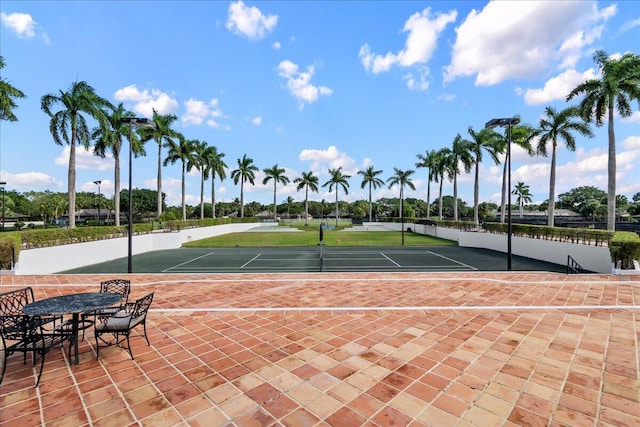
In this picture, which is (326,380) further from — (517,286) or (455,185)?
(455,185)

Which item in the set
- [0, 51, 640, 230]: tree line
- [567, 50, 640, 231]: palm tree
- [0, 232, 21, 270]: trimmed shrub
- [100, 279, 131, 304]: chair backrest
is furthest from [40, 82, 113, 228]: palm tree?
[567, 50, 640, 231]: palm tree

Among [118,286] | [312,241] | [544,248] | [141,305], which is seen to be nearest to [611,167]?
[544,248]

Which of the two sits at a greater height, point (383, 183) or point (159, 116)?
point (159, 116)

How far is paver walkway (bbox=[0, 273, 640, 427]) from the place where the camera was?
330 cm

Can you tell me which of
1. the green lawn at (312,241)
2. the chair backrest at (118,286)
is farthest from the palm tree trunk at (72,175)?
the chair backrest at (118,286)

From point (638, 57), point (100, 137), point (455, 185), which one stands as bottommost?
point (455, 185)

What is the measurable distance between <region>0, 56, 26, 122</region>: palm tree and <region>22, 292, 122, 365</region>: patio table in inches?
795

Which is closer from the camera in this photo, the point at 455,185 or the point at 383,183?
the point at 455,185

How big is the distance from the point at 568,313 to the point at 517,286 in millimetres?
2678

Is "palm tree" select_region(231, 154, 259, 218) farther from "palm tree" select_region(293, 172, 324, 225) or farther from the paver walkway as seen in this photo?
the paver walkway

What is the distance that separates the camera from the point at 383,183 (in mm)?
59812

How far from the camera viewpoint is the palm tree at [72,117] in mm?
19562

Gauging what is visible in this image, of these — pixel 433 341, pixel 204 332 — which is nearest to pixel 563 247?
pixel 433 341

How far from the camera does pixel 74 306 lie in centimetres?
443
